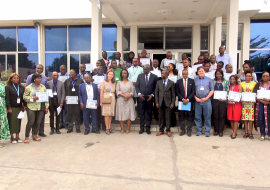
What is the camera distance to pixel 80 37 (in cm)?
1421

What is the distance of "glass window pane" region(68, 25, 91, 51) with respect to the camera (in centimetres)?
1415

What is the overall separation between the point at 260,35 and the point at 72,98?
11.3 meters

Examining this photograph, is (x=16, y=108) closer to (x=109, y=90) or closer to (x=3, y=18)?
(x=109, y=90)

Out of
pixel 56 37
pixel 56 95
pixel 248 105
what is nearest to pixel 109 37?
pixel 56 37

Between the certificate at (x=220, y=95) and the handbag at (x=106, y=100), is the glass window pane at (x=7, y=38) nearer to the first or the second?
the handbag at (x=106, y=100)

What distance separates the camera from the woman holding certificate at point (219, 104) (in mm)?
6371

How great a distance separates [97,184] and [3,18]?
43.7ft

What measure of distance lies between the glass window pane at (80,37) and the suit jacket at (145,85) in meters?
8.36

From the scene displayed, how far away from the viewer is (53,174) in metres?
3.98

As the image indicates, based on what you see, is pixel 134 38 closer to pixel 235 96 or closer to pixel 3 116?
pixel 235 96

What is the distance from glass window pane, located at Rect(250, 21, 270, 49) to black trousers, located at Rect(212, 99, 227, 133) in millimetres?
8106

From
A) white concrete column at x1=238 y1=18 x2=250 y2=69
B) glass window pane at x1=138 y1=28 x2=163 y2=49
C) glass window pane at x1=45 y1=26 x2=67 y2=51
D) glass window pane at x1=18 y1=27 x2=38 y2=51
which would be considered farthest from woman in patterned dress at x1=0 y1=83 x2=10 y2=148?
white concrete column at x1=238 y1=18 x2=250 y2=69

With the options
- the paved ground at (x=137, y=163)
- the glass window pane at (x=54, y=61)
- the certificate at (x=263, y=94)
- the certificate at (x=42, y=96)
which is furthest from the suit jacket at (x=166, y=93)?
the glass window pane at (x=54, y=61)

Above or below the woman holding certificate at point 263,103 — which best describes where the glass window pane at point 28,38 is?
above
